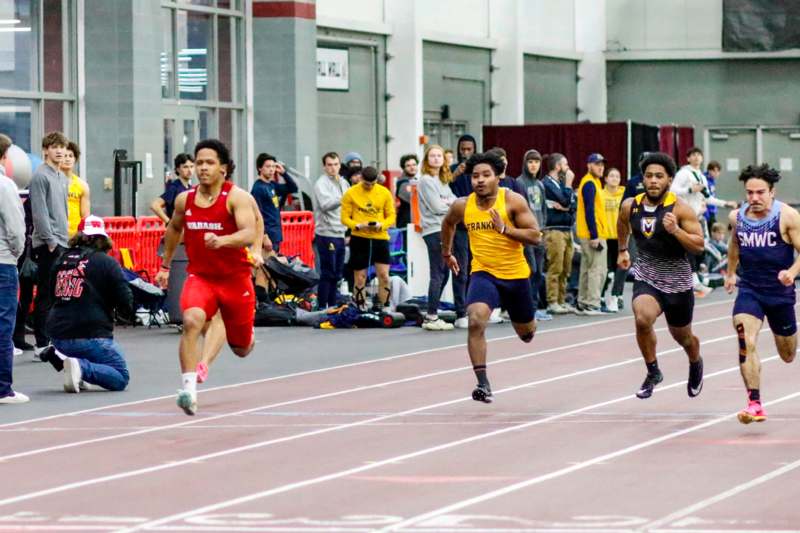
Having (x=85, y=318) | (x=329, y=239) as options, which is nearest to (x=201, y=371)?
(x=85, y=318)

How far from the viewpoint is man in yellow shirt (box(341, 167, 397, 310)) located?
21.9 m

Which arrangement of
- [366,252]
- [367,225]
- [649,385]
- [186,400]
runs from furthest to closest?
1. [366,252]
2. [367,225]
3. [649,385]
4. [186,400]

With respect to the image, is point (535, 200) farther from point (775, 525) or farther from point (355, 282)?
point (775, 525)

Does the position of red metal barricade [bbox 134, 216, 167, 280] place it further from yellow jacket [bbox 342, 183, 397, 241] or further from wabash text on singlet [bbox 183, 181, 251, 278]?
wabash text on singlet [bbox 183, 181, 251, 278]

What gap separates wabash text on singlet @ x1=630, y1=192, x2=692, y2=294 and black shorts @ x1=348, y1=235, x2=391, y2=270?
8.71 metres

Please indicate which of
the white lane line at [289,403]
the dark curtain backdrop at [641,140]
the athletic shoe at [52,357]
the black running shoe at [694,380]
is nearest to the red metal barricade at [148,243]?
the white lane line at [289,403]

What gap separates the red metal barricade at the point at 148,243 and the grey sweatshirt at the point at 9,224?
813cm

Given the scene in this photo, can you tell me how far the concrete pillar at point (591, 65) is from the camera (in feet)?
141

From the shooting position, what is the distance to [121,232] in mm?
22125

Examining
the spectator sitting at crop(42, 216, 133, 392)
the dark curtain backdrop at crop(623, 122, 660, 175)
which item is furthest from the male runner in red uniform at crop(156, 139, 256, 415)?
the dark curtain backdrop at crop(623, 122, 660, 175)

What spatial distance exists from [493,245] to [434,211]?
7156mm

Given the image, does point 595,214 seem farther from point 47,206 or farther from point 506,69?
point 506,69

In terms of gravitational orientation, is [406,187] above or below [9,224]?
above

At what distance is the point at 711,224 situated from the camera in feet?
108
